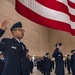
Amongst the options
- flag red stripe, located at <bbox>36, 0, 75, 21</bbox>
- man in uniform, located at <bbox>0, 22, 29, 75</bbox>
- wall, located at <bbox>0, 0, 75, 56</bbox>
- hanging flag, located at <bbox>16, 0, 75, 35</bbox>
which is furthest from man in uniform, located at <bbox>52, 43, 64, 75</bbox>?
wall, located at <bbox>0, 0, 75, 56</bbox>

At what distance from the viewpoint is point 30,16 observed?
3701mm

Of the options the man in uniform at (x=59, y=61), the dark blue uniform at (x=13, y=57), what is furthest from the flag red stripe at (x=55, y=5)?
the man in uniform at (x=59, y=61)

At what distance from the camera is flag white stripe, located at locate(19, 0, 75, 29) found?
373cm

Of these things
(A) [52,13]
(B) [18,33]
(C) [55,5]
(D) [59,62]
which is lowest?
(D) [59,62]

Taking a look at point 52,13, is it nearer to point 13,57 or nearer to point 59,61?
point 13,57

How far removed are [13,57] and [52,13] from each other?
6.02 feet

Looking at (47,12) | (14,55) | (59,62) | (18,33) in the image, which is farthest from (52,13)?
(59,62)

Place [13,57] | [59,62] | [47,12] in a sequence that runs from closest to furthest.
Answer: [13,57] → [47,12] → [59,62]

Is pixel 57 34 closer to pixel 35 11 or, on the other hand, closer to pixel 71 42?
pixel 71 42

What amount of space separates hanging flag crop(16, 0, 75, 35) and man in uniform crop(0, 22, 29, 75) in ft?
3.78

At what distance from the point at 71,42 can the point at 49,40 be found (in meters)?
2.70

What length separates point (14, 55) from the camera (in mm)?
2465

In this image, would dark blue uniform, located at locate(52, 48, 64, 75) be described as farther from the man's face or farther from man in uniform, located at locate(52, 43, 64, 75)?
the man's face

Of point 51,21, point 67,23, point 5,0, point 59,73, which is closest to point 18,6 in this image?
point 51,21
